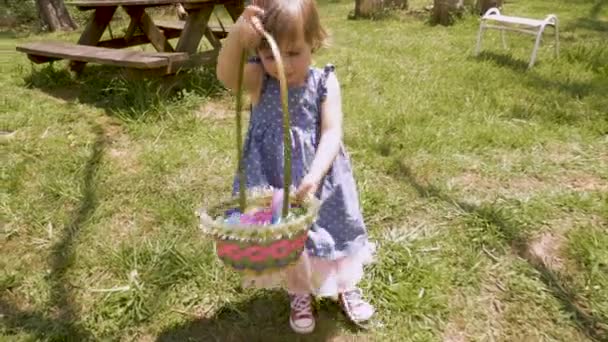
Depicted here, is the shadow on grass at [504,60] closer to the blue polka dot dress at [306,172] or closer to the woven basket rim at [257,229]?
the blue polka dot dress at [306,172]

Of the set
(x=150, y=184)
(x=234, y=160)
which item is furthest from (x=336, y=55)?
(x=150, y=184)

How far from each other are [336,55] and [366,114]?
6.04ft

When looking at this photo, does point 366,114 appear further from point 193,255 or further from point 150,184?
point 193,255

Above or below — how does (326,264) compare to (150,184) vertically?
above

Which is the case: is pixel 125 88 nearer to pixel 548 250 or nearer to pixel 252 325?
pixel 252 325

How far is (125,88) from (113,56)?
26cm

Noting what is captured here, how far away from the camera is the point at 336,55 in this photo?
516 cm

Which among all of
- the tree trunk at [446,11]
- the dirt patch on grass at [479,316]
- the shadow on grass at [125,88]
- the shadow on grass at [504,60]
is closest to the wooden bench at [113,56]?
the shadow on grass at [125,88]

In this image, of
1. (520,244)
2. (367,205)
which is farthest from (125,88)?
(520,244)

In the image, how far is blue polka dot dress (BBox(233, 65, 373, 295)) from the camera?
1556 mm

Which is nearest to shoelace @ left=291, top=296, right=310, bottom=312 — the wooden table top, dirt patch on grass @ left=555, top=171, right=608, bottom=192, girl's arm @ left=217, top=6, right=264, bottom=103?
girl's arm @ left=217, top=6, right=264, bottom=103

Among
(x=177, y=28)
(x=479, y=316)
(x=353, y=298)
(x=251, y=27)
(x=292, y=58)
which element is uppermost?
(x=251, y=27)

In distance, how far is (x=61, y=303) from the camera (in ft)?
6.53

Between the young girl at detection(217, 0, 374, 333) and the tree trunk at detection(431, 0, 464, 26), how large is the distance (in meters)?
5.77
